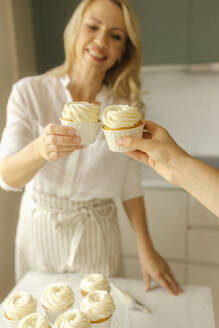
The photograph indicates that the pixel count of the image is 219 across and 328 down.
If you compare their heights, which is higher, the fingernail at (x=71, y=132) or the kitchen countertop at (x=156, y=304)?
the fingernail at (x=71, y=132)

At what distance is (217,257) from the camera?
2215mm

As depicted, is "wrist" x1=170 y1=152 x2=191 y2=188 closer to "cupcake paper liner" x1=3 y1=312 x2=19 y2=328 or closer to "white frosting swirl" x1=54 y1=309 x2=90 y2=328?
"white frosting swirl" x1=54 y1=309 x2=90 y2=328

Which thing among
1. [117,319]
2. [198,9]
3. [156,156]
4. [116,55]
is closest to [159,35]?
[198,9]

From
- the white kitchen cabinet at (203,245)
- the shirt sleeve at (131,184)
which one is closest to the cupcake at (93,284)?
the shirt sleeve at (131,184)

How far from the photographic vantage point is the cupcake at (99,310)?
848mm

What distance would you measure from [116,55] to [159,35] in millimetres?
1061

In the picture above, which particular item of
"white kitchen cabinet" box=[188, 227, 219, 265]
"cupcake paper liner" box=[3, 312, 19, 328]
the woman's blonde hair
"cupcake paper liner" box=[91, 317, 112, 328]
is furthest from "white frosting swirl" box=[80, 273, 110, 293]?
"white kitchen cabinet" box=[188, 227, 219, 265]

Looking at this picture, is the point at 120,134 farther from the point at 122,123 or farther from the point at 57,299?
the point at 57,299

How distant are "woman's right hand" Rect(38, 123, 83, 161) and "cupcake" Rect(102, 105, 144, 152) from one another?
9 cm

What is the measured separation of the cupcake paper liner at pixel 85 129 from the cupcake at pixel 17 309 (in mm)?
457

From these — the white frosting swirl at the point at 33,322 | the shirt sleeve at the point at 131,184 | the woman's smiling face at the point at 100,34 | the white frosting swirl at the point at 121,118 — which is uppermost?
the woman's smiling face at the point at 100,34

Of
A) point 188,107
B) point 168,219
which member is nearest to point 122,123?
point 168,219

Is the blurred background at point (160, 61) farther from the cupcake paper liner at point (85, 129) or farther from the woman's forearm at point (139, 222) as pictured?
the cupcake paper liner at point (85, 129)

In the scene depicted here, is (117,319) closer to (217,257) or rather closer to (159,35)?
(217,257)
